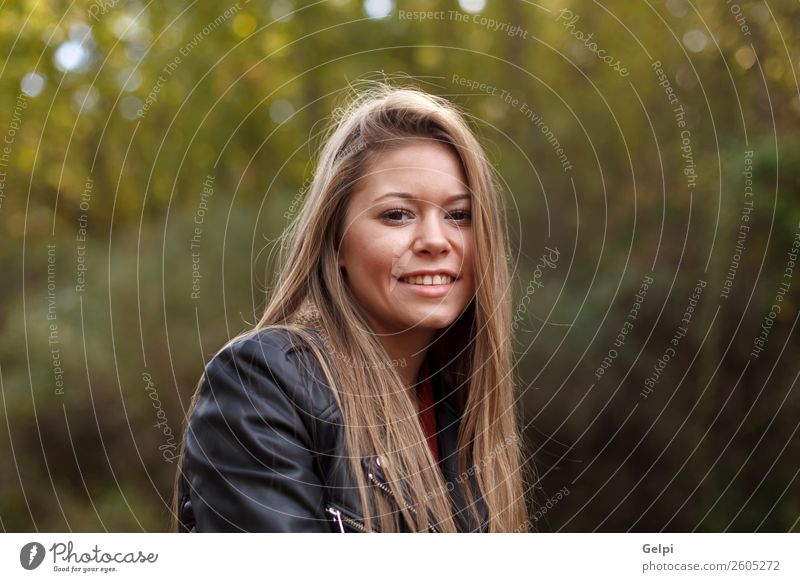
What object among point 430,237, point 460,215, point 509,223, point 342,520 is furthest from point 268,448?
point 509,223

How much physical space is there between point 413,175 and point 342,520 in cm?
86

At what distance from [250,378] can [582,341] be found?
384 centimetres

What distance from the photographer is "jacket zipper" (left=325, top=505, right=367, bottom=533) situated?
2078mm

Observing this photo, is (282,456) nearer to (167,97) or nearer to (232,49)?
(232,49)

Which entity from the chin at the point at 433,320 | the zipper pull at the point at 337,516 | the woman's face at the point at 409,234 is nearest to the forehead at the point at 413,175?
the woman's face at the point at 409,234

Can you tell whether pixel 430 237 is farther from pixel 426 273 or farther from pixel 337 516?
pixel 337 516

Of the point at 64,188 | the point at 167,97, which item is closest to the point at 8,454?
the point at 64,188

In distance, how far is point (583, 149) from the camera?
6.28 meters

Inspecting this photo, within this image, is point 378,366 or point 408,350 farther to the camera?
point 408,350

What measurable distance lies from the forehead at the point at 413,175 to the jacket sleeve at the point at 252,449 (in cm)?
51

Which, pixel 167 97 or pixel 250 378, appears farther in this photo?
pixel 167 97

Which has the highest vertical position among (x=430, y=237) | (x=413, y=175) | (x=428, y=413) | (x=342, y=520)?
(x=413, y=175)

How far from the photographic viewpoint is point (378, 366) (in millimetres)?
2297

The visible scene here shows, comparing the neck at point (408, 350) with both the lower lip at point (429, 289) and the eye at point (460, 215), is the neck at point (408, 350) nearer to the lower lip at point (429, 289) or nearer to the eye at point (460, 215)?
the lower lip at point (429, 289)
